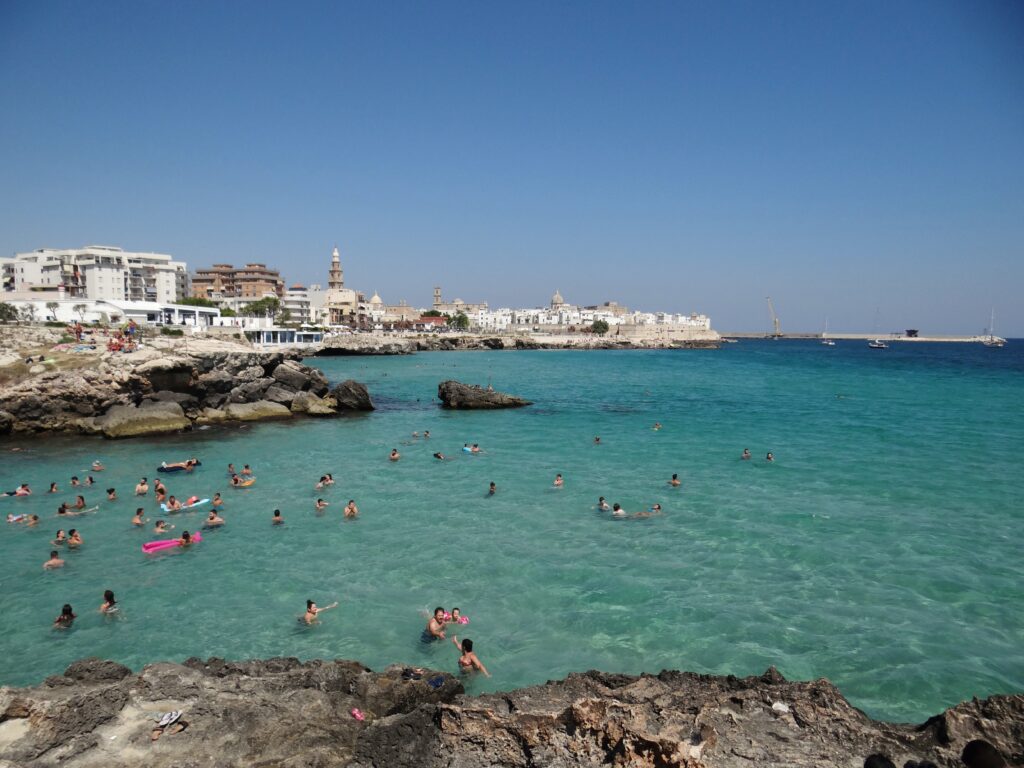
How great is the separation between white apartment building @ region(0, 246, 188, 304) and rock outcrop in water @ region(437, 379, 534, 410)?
64507mm

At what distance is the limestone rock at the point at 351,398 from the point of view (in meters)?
37.2

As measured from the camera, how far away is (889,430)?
104 ft

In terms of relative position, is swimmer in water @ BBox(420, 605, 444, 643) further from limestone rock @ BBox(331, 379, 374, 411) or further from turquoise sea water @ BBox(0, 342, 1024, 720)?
limestone rock @ BBox(331, 379, 374, 411)

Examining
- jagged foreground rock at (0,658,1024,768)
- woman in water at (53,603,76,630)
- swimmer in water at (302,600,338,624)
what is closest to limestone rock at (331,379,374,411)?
woman in water at (53,603,76,630)

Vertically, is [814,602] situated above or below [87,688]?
below

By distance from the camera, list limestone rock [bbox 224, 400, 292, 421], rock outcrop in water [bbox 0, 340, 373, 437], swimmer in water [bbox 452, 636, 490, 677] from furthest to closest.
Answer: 1. limestone rock [bbox 224, 400, 292, 421]
2. rock outcrop in water [bbox 0, 340, 373, 437]
3. swimmer in water [bbox 452, 636, 490, 677]

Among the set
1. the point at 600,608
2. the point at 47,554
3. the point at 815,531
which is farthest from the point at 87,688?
the point at 815,531

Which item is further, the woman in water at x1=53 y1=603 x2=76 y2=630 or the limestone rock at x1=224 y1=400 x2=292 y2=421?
the limestone rock at x1=224 y1=400 x2=292 y2=421

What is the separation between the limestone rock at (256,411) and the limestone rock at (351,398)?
312cm

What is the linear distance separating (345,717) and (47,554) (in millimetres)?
12450

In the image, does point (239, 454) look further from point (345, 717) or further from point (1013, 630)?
point (1013, 630)

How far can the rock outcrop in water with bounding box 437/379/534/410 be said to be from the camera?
39.6 meters

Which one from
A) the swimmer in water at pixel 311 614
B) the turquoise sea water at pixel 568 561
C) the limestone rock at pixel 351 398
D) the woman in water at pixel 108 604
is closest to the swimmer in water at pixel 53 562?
the turquoise sea water at pixel 568 561

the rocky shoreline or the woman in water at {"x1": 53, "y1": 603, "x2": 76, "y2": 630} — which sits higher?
the rocky shoreline
